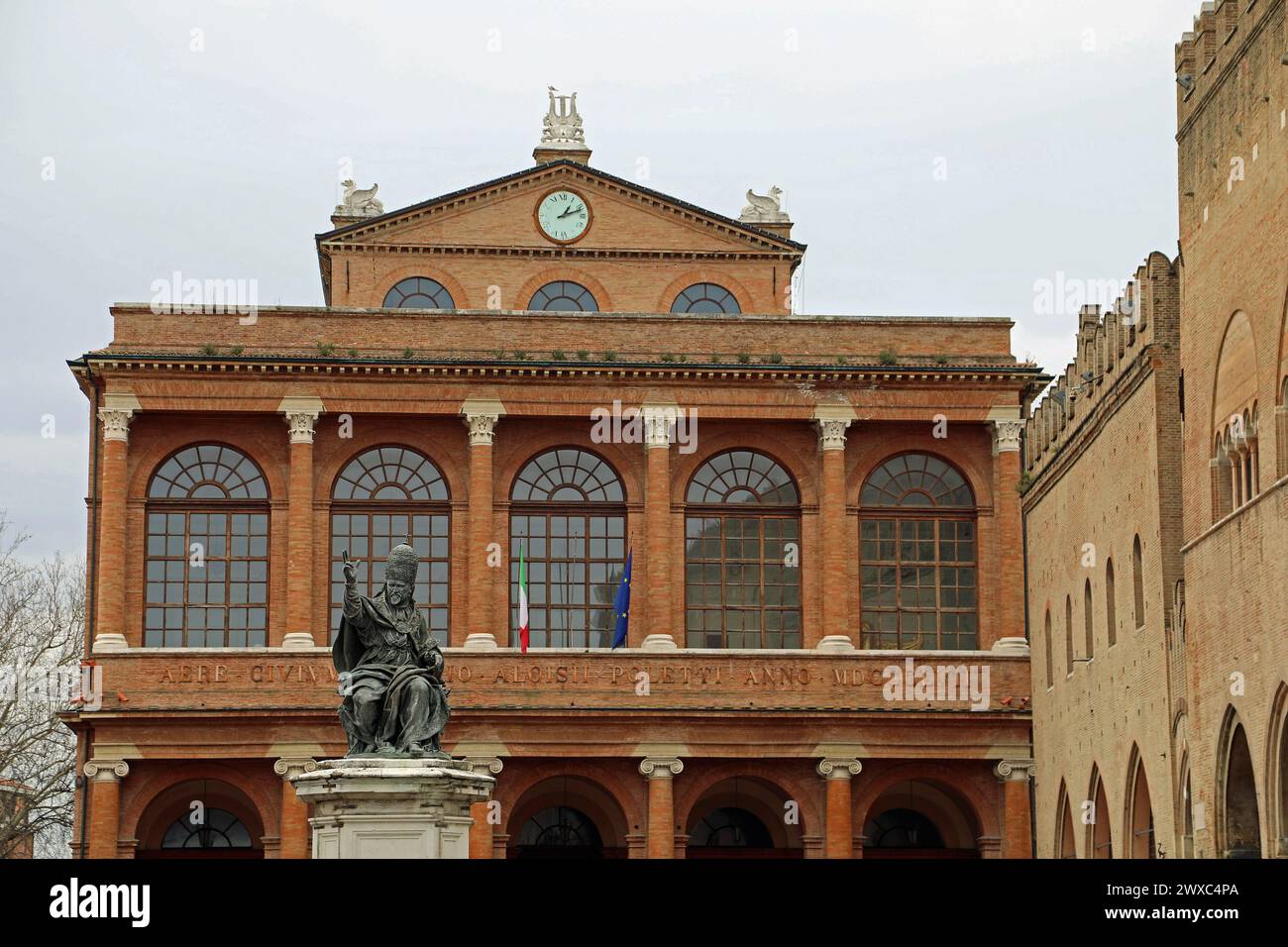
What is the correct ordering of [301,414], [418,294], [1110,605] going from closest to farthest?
[1110,605] → [301,414] → [418,294]

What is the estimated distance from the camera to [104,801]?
44125mm

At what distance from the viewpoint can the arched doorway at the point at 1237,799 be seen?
94.2 ft

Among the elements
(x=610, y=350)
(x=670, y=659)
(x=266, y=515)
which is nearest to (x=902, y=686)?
(x=670, y=659)

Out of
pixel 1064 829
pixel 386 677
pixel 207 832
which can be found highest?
pixel 386 677

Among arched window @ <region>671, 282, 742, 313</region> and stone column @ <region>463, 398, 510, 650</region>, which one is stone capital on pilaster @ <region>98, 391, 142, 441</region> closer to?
stone column @ <region>463, 398, 510, 650</region>

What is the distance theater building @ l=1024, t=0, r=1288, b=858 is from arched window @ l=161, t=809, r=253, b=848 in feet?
55.0

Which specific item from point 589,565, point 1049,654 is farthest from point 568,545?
point 1049,654

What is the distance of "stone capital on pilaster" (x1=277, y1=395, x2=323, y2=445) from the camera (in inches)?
1800

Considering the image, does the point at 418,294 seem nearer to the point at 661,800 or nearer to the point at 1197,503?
the point at 661,800

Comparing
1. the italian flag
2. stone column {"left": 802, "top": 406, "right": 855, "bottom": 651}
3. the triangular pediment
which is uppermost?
the triangular pediment

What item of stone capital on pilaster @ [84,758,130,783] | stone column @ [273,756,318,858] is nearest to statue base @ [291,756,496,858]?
stone column @ [273,756,318,858]

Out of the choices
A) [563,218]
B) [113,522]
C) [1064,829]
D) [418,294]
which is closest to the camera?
[1064,829]

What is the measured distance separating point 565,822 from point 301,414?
991cm

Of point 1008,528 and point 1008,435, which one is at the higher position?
point 1008,435
